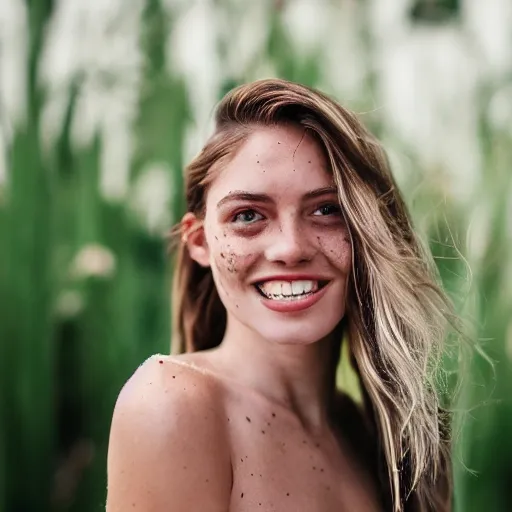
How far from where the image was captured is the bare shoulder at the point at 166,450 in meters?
0.69

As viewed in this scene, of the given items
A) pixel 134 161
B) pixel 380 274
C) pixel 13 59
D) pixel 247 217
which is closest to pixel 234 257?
pixel 247 217

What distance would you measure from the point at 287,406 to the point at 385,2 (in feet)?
2.99

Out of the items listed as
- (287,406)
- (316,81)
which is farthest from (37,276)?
(287,406)

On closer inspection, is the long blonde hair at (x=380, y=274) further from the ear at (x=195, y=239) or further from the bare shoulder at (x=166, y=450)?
the bare shoulder at (x=166, y=450)

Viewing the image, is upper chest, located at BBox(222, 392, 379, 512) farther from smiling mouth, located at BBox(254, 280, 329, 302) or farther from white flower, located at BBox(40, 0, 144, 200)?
white flower, located at BBox(40, 0, 144, 200)

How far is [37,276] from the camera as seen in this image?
139 cm

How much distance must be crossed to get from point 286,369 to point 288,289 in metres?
0.12

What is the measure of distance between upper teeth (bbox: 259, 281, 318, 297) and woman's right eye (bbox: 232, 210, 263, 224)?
0.21ft

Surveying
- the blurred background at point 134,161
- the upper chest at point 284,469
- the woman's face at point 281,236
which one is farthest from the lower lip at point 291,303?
the blurred background at point 134,161

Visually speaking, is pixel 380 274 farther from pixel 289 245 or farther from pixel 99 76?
pixel 99 76

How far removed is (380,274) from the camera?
0.79m

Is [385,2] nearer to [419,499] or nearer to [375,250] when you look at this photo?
[375,250]

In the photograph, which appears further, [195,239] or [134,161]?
[134,161]

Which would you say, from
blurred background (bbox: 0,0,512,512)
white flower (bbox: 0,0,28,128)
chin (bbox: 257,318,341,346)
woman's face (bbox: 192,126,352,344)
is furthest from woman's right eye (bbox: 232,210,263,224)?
white flower (bbox: 0,0,28,128)
